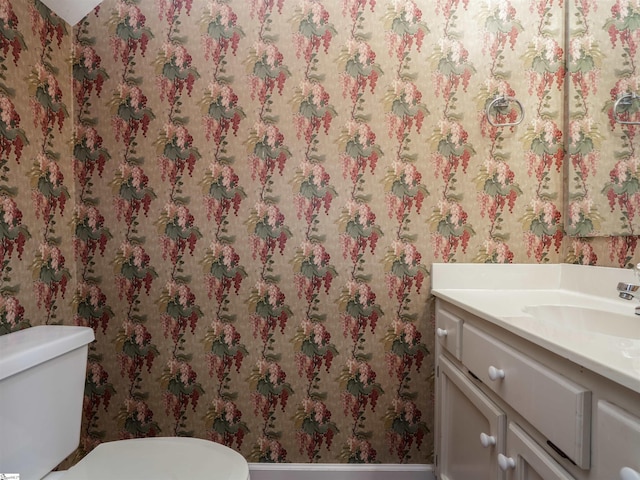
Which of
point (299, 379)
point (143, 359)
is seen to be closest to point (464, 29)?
point (299, 379)

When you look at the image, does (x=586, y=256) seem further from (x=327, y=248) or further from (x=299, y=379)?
(x=299, y=379)

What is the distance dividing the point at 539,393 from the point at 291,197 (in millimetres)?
1186

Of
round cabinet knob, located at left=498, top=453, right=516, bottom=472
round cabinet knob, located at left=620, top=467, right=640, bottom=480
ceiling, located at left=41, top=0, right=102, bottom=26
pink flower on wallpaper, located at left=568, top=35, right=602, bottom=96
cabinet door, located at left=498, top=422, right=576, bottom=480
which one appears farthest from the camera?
ceiling, located at left=41, top=0, right=102, bottom=26

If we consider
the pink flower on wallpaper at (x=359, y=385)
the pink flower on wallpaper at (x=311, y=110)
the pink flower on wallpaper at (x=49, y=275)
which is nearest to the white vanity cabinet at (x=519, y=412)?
the pink flower on wallpaper at (x=359, y=385)

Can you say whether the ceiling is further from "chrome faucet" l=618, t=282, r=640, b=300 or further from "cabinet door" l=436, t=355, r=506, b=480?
"chrome faucet" l=618, t=282, r=640, b=300

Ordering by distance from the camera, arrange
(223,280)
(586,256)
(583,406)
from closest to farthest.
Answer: (583,406)
(586,256)
(223,280)

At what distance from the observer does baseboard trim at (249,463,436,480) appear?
5.91 feet

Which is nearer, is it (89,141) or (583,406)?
(583,406)

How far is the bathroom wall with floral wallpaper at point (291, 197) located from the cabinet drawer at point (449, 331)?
144 mm

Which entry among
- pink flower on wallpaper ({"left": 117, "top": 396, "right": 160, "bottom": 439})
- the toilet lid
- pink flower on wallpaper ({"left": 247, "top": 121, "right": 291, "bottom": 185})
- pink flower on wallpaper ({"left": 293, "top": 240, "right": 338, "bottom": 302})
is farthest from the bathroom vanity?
pink flower on wallpaper ({"left": 117, "top": 396, "right": 160, "bottom": 439})

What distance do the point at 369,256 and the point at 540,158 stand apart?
83 centimetres

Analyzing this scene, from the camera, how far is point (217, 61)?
1.80 meters

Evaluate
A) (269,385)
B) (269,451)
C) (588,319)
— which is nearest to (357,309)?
(269,385)

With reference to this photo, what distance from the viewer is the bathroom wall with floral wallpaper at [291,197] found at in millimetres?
1775
